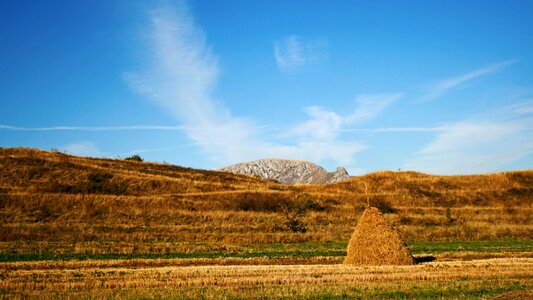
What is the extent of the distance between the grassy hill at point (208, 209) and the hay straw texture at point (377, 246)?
2.92 m

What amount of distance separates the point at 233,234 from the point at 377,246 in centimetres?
2454

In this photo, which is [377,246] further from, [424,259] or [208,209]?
[208,209]

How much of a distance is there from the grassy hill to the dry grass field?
20cm

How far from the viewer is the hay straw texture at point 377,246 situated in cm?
2664

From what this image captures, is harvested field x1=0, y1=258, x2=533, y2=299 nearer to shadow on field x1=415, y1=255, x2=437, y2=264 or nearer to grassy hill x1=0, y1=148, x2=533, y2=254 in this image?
shadow on field x1=415, y1=255, x2=437, y2=264

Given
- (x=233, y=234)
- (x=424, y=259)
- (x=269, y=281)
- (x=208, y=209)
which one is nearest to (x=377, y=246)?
(x=424, y=259)

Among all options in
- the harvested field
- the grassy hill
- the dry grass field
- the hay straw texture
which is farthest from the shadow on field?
the grassy hill

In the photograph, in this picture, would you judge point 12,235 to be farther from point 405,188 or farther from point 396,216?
point 405,188

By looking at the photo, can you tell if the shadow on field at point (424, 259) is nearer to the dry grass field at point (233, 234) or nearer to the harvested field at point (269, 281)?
the dry grass field at point (233, 234)

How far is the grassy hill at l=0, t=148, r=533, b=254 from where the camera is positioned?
4559cm

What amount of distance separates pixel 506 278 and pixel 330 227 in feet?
120

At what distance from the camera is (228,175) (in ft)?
355

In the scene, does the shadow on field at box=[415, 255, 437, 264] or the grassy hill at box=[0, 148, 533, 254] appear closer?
the shadow on field at box=[415, 255, 437, 264]

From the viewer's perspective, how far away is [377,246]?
27.1m
